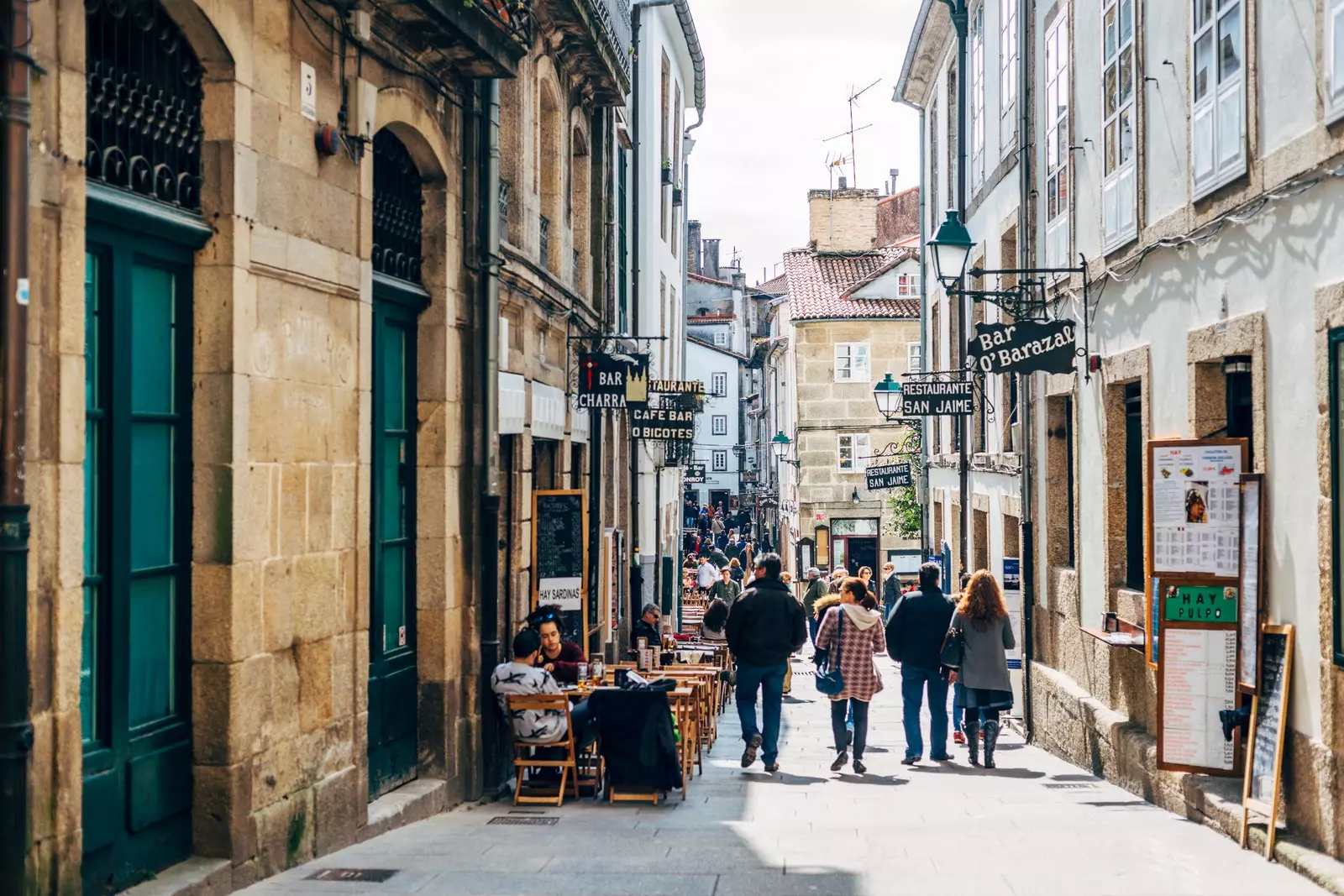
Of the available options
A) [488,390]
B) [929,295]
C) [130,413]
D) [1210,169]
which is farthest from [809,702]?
[130,413]

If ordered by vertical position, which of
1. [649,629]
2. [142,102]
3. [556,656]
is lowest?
[649,629]

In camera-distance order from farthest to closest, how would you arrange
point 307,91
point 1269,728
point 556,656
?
point 556,656 < point 1269,728 < point 307,91

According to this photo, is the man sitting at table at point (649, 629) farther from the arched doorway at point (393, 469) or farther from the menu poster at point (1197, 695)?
the menu poster at point (1197, 695)

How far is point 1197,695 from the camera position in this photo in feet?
29.7

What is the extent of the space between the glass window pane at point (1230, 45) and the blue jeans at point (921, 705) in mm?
5447

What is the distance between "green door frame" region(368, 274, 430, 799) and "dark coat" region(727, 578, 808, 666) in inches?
115

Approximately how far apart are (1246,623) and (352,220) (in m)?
5.52

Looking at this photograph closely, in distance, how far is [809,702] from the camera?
793 inches

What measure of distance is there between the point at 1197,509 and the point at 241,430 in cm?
562

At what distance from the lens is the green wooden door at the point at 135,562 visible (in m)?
5.84

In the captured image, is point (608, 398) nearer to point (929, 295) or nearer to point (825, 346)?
point (929, 295)

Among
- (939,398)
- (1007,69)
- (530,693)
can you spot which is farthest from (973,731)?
(1007,69)

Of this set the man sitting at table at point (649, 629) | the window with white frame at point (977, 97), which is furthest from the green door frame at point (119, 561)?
the window with white frame at point (977, 97)

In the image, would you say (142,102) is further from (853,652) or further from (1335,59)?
(853,652)
